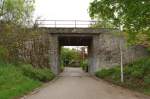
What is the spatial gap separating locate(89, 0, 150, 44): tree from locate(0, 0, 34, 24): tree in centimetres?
1278

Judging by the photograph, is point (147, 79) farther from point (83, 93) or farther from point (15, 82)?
Result: point (15, 82)

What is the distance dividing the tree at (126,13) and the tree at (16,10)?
503 inches

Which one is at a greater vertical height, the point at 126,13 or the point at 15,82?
the point at 126,13

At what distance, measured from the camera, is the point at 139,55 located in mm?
46844

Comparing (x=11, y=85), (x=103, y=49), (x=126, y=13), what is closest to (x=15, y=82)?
(x=11, y=85)

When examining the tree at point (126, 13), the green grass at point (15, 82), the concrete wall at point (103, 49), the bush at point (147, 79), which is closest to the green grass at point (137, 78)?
the bush at point (147, 79)

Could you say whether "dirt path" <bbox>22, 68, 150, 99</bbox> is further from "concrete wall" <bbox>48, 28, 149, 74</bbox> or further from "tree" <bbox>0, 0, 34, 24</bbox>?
"concrete wall" <bbox>48, 28, 149, 74</bbox>

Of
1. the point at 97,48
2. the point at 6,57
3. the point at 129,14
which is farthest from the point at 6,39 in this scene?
the point at 97,48

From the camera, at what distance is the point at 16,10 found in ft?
159

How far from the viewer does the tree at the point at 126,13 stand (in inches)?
926

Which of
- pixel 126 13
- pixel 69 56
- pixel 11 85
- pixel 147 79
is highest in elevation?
pixel 126 13

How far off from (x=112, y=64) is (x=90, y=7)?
20.4 m

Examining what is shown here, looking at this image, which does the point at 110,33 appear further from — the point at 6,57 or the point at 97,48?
the point at 6,57

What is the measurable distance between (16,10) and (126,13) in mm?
25974
